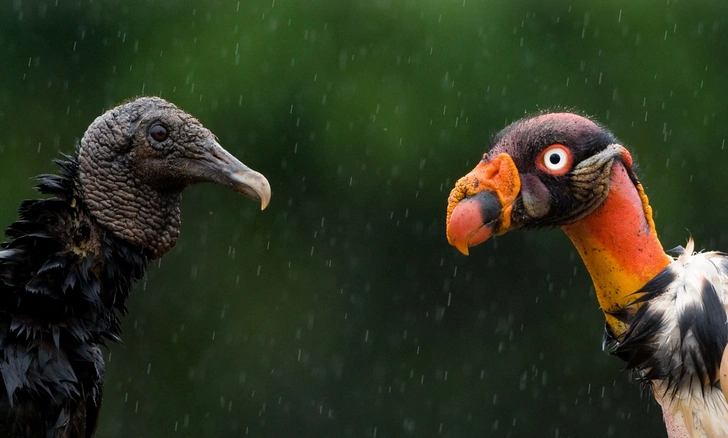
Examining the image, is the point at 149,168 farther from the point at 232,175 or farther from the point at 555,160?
the point at 555,160

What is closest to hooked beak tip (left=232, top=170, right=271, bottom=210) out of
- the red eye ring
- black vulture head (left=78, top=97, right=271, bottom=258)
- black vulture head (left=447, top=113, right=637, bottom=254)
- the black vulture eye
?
black vulture head (left=78, top=97, right=271, bottom=258)

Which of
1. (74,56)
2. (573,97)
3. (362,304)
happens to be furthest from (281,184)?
(573,97)

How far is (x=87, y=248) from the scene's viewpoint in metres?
3.17

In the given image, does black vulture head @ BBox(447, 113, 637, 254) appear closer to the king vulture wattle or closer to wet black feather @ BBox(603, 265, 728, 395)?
the king vulture wattle

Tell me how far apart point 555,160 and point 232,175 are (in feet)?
3.55

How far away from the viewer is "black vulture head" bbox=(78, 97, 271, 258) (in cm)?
327

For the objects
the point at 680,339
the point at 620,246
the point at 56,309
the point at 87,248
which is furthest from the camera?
the point at 87,248

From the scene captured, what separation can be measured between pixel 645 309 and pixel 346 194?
167 inches

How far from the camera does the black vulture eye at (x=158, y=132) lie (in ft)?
11.0

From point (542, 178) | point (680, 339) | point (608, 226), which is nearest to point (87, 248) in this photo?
point (542, 178)

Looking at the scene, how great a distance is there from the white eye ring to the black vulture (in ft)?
3.01

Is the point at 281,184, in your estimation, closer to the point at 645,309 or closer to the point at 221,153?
the point at 221,153

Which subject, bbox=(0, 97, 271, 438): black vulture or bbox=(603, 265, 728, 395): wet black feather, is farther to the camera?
bbox=(0, 97, 271, 438): black vulture

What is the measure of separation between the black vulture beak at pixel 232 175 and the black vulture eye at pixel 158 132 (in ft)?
0.49
